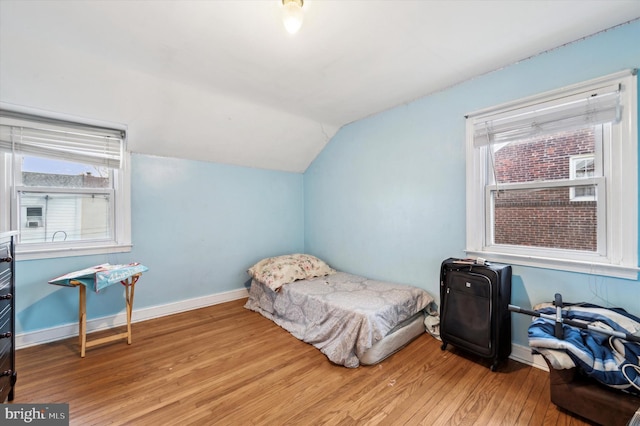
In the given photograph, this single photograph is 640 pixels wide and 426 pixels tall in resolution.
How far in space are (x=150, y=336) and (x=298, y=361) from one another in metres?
1.50

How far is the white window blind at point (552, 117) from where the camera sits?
5.51 feet

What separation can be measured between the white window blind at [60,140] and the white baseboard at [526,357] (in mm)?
4014

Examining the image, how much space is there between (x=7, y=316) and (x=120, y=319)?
1273 millimetres

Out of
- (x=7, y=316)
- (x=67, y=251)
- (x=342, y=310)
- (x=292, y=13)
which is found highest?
(x=292, y=13)

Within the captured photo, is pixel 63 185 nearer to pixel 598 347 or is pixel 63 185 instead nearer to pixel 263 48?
pixel 263 48

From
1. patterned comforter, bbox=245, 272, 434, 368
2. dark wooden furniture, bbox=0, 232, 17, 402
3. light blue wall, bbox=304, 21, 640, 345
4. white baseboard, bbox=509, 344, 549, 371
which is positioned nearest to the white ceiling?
light blue wall, bbox=304, 21, 640, 345

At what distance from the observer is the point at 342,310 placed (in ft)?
7.11

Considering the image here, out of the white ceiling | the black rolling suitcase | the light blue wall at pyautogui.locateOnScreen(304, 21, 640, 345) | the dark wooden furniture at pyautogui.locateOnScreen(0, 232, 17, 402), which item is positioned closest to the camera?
the dark wooden furniture at pyautogui.locateOnScreen(0, 232, 17, 402)

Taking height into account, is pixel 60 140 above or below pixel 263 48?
below

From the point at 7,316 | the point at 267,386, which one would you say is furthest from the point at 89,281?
the point at 267,386

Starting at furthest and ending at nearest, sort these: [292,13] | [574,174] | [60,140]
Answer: [60,140]
[574,174]
[292,13]

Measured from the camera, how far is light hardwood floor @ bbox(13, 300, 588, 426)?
4.90 ft

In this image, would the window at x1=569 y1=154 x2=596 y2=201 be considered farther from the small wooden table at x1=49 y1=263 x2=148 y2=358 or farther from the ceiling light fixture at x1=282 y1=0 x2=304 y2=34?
the small wooden table at x1=49 y1=263 x2=148 y2=358

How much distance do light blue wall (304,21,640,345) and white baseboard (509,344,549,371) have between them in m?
0.06
